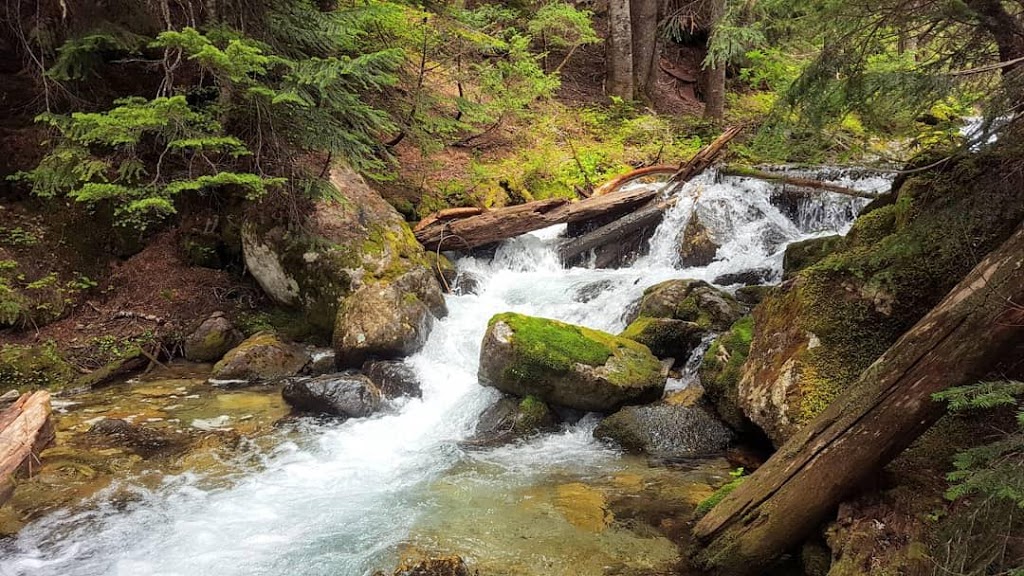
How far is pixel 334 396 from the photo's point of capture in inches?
286

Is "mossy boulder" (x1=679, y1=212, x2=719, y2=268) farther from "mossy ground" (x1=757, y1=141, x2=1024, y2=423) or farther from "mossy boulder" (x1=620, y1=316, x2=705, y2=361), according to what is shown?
"mossy ground" (x1=757, y1=141, x2=1024, y2=423)

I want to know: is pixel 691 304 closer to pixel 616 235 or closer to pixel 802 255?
pixel 802 255

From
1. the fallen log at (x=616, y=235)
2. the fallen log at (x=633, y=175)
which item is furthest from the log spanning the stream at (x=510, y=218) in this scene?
the fallen log at (x=633, y=175)

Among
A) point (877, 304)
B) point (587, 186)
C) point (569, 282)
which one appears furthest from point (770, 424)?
point (587, 186)

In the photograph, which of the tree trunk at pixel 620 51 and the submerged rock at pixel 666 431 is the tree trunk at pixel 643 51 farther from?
the submerged rock at pixel 666 431

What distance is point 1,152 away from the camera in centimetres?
900

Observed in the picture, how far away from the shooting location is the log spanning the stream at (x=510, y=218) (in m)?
11.4

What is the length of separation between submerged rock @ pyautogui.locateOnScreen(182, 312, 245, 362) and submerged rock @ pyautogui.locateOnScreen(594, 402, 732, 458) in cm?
586

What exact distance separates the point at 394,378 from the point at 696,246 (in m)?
6.38

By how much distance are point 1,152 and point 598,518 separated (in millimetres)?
10503

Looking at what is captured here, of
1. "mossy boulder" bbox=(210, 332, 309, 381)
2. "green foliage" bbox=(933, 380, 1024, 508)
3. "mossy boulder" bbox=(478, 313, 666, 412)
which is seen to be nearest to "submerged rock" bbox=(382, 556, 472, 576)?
"green foliage" bbox=(933, 380, 1024, 508)

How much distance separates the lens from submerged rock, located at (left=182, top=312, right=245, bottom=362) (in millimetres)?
8641

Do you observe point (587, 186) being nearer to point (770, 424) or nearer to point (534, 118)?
point (534, 118)

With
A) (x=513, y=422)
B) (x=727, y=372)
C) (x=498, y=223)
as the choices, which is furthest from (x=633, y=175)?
(x=513, y=422)
